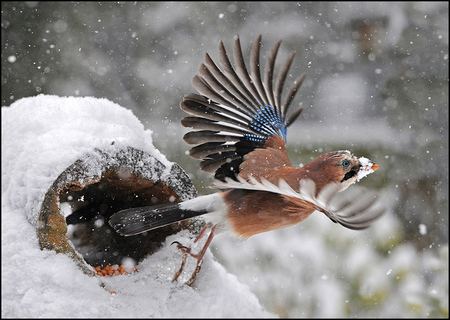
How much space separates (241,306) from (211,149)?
3.17 feet

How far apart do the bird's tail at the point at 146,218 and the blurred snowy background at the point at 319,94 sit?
8.94ft

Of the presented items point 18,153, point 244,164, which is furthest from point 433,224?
point 18,153

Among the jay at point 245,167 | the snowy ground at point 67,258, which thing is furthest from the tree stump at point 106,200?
the jay at point 245,167

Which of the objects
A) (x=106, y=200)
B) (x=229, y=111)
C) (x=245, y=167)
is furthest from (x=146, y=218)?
(x=229, y=111)

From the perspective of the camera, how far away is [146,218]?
219 cm

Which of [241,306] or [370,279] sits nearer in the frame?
[241,306]

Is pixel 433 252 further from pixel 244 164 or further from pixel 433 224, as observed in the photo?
pixel 244 164

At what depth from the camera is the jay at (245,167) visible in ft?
7.22

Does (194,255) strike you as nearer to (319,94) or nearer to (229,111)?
(229,111)

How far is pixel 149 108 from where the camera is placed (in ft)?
20.2

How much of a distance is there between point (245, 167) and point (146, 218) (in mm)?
675

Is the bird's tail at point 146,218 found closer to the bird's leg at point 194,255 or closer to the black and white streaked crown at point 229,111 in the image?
the bird's leg at point 194,255

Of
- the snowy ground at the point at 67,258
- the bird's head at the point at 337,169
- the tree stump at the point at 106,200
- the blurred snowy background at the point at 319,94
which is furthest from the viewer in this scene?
the blurred snowy background at the point at 319,94

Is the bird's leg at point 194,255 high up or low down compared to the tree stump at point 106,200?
down
